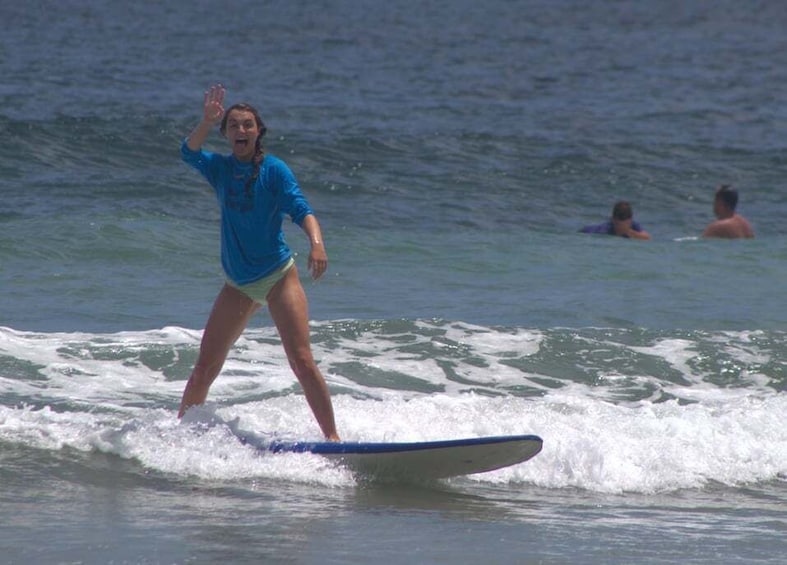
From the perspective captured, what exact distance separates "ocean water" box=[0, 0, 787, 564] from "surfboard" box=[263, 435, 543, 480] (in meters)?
0.08

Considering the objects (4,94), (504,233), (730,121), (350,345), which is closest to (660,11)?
(730,121)

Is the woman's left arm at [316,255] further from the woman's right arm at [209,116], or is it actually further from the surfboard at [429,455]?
the surfboard at [429,455]

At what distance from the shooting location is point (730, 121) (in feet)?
106

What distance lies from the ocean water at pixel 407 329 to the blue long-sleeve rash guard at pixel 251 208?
3.11ft

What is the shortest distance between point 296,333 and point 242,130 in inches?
41.4

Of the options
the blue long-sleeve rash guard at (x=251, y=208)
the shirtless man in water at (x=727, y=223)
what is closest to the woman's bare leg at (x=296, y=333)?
the blue long-sleeve rash guard at (x=251, y=208)

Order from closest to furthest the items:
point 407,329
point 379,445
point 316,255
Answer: point 316,255
point 379,445
point 407,329

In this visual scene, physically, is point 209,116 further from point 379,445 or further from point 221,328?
point 379,445

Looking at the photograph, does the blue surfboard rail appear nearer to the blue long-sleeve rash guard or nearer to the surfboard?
the surfboard

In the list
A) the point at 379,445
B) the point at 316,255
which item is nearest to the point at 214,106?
the point at 316,255

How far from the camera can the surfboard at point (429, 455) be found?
22.6 feet

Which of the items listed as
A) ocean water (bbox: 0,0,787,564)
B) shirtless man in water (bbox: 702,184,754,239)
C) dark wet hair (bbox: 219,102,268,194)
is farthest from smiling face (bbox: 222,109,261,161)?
shirtless man in water (bbox: 702,184,754,239)

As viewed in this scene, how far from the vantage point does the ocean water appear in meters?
6.23

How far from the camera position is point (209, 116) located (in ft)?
22.5
